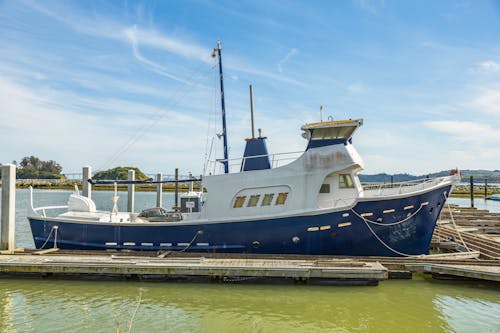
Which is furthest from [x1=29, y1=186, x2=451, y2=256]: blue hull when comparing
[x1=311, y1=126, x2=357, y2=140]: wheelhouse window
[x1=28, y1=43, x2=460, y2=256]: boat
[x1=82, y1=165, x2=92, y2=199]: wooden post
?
[x1=82, y1=165, x2=92, y2=199]: wooden post

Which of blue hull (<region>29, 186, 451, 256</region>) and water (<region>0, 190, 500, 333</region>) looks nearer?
water (<region>0, 190, 500, 333</region>)

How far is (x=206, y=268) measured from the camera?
1080 cm

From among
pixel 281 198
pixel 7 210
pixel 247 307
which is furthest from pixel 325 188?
pixel 7 210

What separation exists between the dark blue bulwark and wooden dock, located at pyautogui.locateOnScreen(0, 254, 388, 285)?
331cm

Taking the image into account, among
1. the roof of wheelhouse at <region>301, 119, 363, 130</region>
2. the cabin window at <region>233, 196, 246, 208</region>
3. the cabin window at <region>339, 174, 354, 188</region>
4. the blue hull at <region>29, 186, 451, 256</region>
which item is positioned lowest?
the blue hull at <region>29, 186, 451, 256</region>

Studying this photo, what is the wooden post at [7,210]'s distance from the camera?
12781mm

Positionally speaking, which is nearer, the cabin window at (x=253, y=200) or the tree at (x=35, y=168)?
the cabin window at (x=253, y=200)

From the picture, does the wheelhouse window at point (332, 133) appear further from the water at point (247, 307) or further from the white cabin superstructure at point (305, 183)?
the water at point (247, 307)

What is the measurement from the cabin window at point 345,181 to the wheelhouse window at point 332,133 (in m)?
1.33

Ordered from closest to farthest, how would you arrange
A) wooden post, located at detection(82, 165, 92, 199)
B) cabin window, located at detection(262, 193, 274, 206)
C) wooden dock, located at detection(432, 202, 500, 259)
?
cabin window, located at detection(262, 193, 274, 206), wooden dock, located at detection(432, 202, 500, 259), wooden post, located at detection(82, 165, 92, 199)

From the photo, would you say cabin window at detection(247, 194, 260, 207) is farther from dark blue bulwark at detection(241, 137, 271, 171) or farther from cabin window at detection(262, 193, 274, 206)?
dark blue bulwark at detection(241, 137, 271, 171)

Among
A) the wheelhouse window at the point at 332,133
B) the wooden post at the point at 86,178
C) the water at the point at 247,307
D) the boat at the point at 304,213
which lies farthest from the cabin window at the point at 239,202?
the wooden post at the point at 86,178

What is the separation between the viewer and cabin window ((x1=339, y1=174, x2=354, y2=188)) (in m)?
12.6

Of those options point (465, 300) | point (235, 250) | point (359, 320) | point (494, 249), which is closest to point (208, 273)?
point (235, 250)
